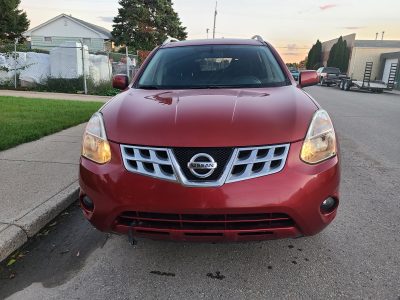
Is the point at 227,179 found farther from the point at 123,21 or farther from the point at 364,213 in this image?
the point at 123,21

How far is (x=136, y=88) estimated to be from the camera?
145 inches

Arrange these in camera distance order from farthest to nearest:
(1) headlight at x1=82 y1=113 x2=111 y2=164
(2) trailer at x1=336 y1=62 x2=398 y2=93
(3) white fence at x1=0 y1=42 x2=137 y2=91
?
(2) trailer at x1=336 y1=62 x2=398 y2=93 → (3) white fence at x1=0 y1=42 x2=137 y2=91 → (1) headlight at x1=82 y1=113 x2=111 y2=164

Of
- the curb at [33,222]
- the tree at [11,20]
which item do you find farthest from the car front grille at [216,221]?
the tree at [11,20]

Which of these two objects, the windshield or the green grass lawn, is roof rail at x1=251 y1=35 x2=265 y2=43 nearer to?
the windshield

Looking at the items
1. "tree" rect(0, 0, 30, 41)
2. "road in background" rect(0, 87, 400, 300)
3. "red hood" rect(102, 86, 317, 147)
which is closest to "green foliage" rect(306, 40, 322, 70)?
"tree" rect(0, 0, 30, 41)

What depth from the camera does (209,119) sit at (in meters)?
2.58

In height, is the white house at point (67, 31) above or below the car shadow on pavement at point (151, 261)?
above

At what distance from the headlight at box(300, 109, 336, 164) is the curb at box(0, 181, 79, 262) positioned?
96.7 inches

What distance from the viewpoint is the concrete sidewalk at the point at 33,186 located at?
3.32m

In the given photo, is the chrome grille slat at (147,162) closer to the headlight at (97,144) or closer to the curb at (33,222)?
the headlight at (97,144)

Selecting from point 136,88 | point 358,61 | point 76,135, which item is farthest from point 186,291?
point 358,61

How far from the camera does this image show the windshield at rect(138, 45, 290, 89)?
3.69 metres

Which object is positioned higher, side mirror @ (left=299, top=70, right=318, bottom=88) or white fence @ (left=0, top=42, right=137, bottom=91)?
side mirror @ (left=299, top=70, right=318, bottom=88)

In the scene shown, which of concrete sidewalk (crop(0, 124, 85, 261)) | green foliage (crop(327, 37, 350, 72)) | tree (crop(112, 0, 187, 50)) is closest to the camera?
concrete sidewalk (crop(0, 124, 85, 261))
